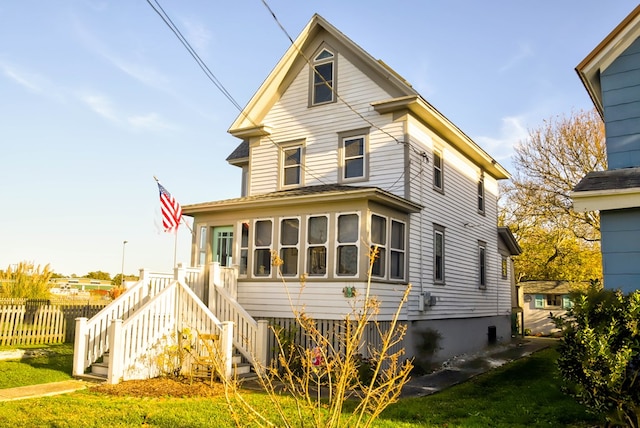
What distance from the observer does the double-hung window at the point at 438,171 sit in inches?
649

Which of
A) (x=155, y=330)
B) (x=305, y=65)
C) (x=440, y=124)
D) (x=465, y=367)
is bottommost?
(x=465, y=367)

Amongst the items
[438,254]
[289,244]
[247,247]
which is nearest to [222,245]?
[247,247]

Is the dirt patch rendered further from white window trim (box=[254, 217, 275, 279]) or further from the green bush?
the green bush

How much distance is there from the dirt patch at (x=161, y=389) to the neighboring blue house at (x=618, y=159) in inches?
281

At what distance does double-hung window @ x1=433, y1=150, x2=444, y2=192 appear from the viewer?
1648 cm

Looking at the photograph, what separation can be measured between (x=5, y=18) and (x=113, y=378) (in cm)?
733

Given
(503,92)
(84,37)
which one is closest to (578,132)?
(503,92)

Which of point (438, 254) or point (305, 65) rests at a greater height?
point (305, 65)

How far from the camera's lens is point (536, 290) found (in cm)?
3017

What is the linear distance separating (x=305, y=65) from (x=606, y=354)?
503 inches

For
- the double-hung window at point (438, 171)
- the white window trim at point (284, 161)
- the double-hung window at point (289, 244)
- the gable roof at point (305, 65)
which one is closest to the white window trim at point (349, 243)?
the double-hung window at point (289, 244)

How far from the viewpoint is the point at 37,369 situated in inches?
A: 487

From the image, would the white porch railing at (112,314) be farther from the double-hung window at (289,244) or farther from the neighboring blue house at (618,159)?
the neighboring blue house at (618,159)

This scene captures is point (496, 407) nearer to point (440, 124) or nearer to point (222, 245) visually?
point (440, 124)
